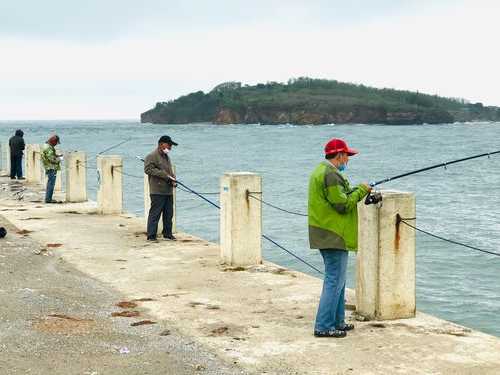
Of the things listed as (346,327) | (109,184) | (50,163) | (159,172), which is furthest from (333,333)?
(50,163)

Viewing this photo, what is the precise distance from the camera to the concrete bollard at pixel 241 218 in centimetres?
1029

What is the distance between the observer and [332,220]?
7.02 m

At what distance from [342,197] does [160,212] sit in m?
5.99

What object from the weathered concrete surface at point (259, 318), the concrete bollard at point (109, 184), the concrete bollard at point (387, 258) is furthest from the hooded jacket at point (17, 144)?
the concrete bollard at point (387, 258)

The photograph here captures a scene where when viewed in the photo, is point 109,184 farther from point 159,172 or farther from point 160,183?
point 159,172

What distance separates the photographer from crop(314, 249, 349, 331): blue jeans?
7.11 meters

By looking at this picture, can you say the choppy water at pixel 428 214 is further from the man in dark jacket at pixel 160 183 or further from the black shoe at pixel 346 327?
the black shoe at pixel 346 327

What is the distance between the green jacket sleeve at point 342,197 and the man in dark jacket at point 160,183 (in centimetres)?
558

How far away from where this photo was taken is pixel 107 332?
734 cm

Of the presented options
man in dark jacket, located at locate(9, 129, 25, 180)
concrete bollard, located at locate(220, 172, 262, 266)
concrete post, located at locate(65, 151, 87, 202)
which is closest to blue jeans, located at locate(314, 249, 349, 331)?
concrete bollard, located at locate(220, 172, 262, 266)

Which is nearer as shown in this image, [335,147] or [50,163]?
[335,147]

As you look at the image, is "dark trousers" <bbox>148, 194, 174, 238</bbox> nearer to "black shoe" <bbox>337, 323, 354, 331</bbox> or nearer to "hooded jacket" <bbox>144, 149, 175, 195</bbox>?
"hooded jacket" <bbox>144, 149, 175, 195</bbox>

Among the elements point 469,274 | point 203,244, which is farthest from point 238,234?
point 469,274

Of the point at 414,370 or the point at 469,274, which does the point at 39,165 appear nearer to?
the point at 469,274
